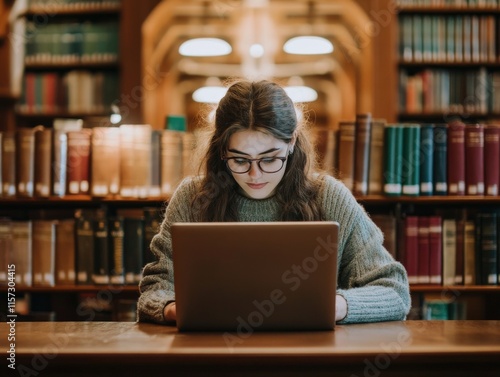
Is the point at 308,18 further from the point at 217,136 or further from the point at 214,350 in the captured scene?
the point at 214,350

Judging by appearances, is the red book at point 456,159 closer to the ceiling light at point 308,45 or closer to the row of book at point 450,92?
the row of book at point 450,92

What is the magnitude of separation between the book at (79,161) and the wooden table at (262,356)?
1.35m

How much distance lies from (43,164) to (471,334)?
5.99ft

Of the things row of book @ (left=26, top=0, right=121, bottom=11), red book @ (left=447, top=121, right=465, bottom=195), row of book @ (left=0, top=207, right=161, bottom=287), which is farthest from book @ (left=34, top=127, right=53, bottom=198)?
row of book @ (left=26, top=0, right=121, bottom=11)

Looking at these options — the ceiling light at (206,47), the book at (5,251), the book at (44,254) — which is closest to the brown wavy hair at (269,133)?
the book at (44,254)

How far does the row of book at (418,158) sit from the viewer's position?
101 inches

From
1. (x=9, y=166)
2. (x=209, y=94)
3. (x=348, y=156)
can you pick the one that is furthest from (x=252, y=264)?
(x=209, y=94)

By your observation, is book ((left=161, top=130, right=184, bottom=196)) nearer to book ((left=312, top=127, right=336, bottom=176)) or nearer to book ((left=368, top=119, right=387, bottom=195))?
book ((left=312, top=127, right=336, bottom=176))

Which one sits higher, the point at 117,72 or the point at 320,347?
the point at 117,72

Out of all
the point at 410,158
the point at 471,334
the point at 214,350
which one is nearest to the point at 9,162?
the point at 410,158

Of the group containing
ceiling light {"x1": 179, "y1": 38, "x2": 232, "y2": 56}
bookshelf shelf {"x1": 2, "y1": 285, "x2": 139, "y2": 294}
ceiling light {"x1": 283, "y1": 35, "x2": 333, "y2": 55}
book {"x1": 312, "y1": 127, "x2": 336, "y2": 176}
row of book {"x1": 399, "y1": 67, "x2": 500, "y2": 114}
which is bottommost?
bookshelf shelf {"x1": 2, "y1": 285, "x2": 139, "y2": 294}

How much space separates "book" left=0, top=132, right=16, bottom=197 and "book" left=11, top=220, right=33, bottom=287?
5.2 inches

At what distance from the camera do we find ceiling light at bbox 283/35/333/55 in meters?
5.02

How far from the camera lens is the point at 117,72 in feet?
14.8
